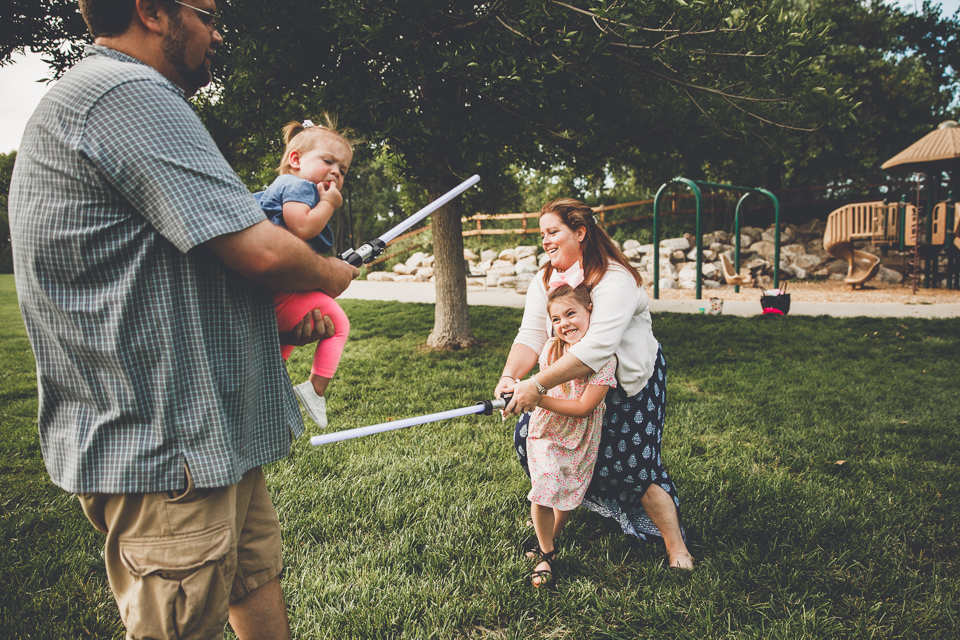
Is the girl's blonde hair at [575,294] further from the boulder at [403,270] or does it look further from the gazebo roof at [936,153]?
the boulder at [403,270]

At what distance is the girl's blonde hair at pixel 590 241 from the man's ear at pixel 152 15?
4.70ft

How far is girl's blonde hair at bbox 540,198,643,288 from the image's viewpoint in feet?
7.71

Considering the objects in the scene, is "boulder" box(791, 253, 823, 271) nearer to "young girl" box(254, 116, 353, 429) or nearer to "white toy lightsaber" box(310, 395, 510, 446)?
"white toy lightsaber" box(310, 395, 510, 446)

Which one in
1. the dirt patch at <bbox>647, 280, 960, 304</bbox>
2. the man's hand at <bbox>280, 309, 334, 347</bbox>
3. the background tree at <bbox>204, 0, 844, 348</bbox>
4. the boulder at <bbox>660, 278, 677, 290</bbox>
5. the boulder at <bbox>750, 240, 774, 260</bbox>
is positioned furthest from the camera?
the boulder at <bbox>750, 240, 774, 260</bbox>

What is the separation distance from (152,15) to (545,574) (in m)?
2.37

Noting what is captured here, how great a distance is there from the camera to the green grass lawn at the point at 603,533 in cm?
222

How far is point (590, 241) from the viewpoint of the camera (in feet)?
7.97

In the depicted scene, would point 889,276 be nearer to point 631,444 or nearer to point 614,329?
point 631,444

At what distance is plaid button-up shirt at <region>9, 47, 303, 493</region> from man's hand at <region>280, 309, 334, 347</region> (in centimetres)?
46

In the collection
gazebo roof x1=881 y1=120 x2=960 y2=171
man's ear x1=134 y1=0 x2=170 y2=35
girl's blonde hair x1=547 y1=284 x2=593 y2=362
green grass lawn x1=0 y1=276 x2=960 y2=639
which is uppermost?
gazebo roof x1=881 y1=120 x2=960 y2=171

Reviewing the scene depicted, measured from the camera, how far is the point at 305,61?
201 inches

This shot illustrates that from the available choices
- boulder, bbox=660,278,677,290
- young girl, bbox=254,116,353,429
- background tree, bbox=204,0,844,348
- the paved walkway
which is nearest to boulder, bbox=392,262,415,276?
the paved walkway

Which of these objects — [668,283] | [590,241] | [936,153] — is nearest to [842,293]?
[936,153]

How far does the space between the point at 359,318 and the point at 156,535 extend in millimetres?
8250
